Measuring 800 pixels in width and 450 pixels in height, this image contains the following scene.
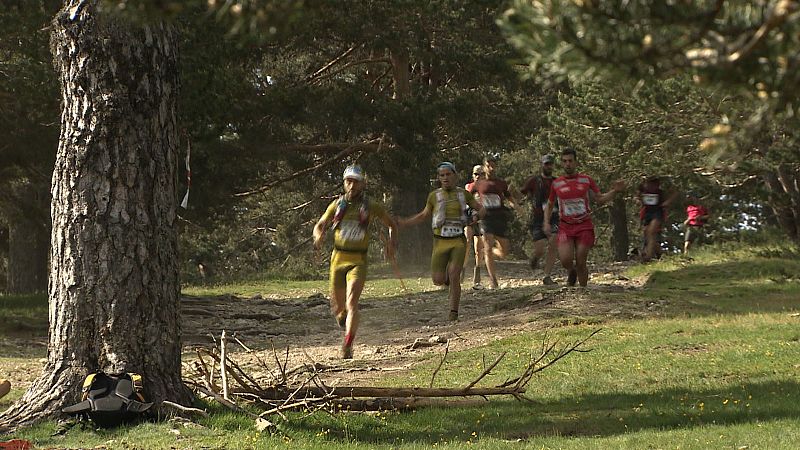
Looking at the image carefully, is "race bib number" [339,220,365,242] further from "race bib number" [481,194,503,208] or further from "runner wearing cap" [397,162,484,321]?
"race bib number" [481,194,503,208]

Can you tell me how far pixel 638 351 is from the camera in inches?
473

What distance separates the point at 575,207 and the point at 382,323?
352 centimetres

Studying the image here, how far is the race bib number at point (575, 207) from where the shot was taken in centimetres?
1555

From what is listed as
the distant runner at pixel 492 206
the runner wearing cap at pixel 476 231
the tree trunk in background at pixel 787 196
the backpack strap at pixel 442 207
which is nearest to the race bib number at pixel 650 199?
the runner wearing cap at pixel 476 231

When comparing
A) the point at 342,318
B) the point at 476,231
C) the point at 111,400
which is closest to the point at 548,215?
the point at 476,231

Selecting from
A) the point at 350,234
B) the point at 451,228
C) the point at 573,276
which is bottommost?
the point at 573,276

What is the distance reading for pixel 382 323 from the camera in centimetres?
1712

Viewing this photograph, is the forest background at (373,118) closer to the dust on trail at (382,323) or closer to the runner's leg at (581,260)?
the runner's leg at (581,260)

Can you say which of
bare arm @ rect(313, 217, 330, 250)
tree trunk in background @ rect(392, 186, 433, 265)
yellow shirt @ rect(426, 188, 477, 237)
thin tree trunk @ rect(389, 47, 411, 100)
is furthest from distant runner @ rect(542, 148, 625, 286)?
tree trunk in background @ rect(392, 186, 433, 265)

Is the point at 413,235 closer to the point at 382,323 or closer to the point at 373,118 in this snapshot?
the point at 373,118

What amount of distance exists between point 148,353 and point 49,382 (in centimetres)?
77

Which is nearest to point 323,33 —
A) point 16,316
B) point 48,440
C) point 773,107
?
point 16,316

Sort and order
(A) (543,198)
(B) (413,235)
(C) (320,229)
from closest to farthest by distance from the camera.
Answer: (C) (320,229)
(A) (543,198)
(B) (413,235)

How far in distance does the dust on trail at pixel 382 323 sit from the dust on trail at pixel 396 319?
15 millimetres
